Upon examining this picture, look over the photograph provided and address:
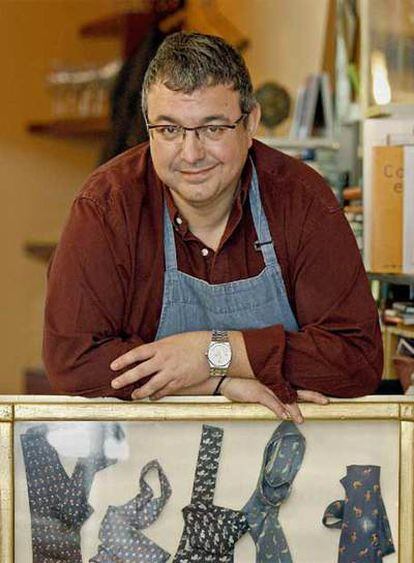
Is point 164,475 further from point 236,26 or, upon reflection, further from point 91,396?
point 236,26

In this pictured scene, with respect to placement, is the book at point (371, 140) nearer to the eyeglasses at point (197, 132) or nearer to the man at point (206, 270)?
the man at point (206, 270)

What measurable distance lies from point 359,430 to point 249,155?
0.58m

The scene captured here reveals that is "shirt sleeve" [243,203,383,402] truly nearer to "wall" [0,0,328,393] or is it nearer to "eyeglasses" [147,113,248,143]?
"eyeglasses" [147,113,248,143]

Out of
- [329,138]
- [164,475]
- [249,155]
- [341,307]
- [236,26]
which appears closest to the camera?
[164,475]

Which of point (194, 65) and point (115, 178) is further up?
point (194, 65)

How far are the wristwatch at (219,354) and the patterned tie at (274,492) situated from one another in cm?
15

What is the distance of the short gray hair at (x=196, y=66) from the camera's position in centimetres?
203

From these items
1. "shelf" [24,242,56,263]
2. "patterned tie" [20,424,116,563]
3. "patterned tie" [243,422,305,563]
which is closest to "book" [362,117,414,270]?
"patterned tie" [243,422,305,563]

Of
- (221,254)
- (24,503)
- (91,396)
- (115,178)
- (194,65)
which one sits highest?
(194,65)

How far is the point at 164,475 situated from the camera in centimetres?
192

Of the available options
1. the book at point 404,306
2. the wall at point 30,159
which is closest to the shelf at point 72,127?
the wall at point 30,159

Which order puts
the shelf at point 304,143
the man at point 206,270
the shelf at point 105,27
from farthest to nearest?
the shelf at point 105,27, the shelf at point 304,143, the man at point 206,270

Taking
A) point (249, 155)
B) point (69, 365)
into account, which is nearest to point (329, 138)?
point (249, 155)

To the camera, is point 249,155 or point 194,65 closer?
point 194,65
